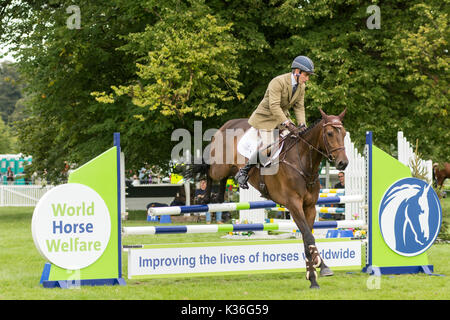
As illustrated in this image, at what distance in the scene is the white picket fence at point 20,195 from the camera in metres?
30.5

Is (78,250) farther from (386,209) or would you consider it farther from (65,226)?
(386,209)

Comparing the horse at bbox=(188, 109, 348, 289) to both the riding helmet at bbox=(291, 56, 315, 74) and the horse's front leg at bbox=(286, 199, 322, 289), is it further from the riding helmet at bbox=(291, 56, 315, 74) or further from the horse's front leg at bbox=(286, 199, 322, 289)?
the riding helmet at bbox=(291, 56, 315, 74)

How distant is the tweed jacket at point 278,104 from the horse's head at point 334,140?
0.66 m

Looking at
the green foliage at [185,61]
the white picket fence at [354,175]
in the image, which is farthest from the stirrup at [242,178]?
the green foliage at [185,61]

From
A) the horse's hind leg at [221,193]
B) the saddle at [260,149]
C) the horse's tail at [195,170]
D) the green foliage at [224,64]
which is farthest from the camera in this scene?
the green foliage at [224,64]

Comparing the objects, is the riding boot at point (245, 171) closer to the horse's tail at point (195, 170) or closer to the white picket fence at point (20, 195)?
the horse's tail at point (195, 170)

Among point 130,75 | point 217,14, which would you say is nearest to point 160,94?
point 217,14

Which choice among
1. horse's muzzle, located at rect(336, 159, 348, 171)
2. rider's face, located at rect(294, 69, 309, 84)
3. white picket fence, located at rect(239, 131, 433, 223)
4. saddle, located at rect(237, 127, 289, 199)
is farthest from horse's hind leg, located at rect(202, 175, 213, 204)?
white picket fence, located at rect(239, 131, 433, 223)

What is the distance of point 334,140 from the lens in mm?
7641

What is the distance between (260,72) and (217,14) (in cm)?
226

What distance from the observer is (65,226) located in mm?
7605

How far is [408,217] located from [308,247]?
1.89m

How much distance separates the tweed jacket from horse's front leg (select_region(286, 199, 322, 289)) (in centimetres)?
120

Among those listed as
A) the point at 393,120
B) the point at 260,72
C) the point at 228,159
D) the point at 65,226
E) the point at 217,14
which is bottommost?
the point at 65,226
